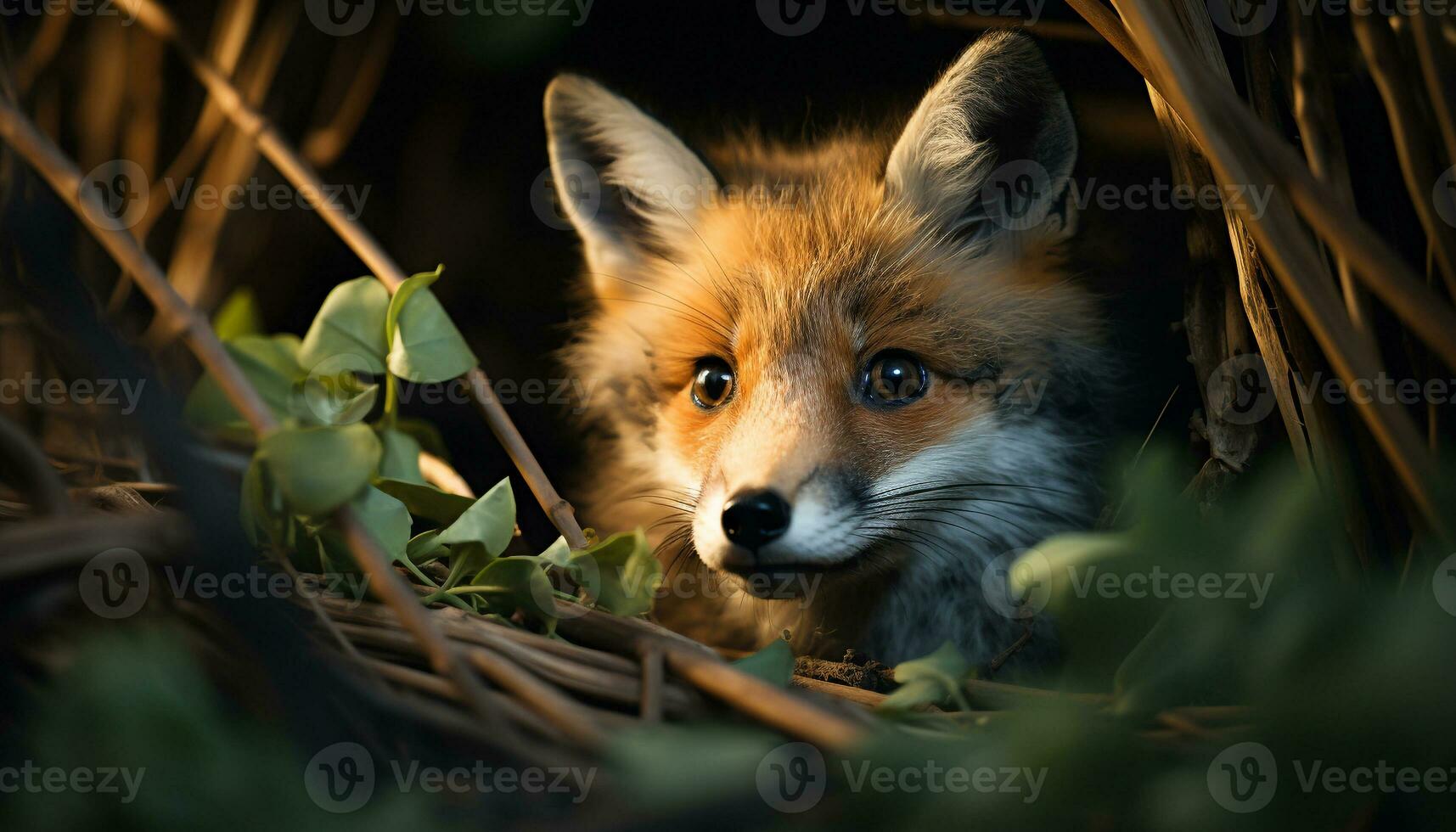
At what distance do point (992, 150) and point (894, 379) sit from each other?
48 cm

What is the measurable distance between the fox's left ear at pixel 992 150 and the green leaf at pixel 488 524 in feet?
3.34

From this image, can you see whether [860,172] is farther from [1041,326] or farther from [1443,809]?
[1443,809]

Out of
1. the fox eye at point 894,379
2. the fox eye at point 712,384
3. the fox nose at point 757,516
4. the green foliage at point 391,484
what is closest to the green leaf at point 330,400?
the green foliage at point 391,484

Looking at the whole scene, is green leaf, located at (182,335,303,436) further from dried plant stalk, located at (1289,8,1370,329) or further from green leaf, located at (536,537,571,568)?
dried plant stalk, located at (1289,8,1370,329)

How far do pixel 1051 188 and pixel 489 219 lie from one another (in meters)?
1.43

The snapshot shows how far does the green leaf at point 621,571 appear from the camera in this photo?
1.12 meters

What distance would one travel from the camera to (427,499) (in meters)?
1.20

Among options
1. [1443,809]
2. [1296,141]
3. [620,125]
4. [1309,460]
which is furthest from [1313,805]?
[620,125]

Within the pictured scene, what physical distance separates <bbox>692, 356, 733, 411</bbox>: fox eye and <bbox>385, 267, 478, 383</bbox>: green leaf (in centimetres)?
60

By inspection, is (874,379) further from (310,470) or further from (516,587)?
(310,470)

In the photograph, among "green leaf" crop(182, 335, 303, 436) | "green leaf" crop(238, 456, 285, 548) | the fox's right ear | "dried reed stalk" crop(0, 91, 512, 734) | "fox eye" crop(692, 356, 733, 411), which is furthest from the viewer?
the fox's right ear

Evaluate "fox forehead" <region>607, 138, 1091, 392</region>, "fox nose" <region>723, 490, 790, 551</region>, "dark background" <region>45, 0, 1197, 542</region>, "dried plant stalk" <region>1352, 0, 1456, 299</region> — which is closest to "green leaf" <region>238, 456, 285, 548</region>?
"fox nose" <region>723, 490, 790, 551</region>

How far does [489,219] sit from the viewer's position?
2.46m

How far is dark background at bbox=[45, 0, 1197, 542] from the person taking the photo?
2.03 metres
